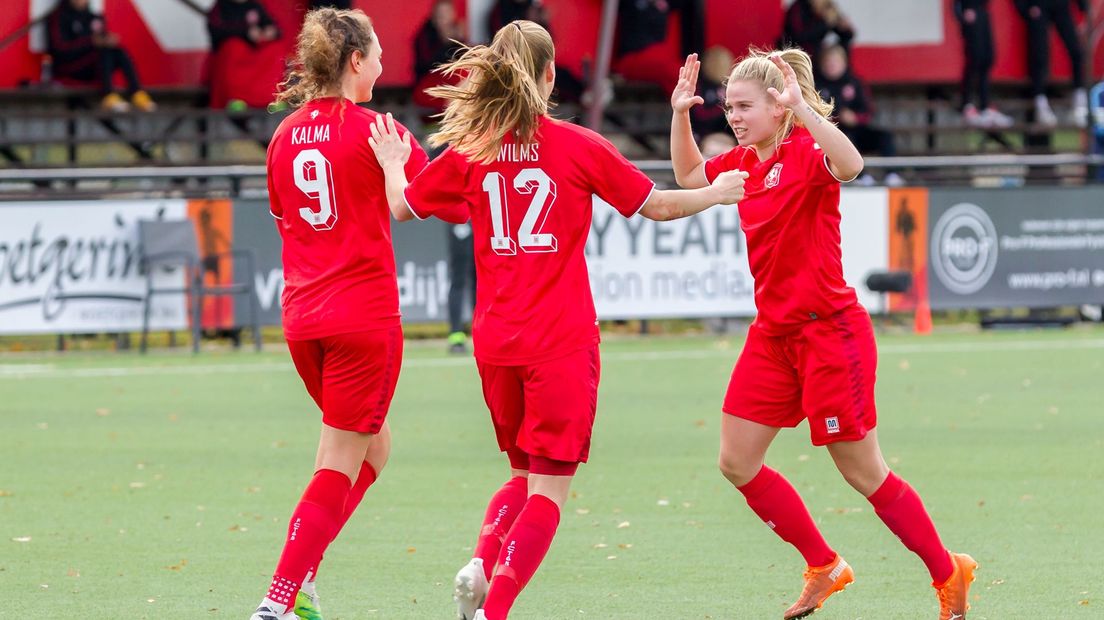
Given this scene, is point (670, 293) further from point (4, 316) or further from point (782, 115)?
point (782, 115)

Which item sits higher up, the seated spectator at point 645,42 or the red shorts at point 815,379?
the seated spectator at point 645,42

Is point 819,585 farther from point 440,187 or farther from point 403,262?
point 403,262

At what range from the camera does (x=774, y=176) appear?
5.95 m

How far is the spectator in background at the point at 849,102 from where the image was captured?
20297 millimetres

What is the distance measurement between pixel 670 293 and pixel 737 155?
11.4 m

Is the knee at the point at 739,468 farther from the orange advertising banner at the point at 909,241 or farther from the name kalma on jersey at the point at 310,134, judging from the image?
the orange advertising banner at the point at 909,241

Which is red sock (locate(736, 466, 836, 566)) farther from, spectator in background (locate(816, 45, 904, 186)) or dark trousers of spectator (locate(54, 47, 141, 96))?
A: dark trousers of spectator (locate(54, 47, 141, 96))

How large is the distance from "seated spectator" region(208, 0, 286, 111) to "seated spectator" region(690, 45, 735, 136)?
485cm

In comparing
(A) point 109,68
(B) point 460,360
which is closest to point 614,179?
(B) point 460,360

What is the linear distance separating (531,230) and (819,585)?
1.68 meters

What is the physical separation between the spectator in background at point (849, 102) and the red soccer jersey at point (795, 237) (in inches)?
563

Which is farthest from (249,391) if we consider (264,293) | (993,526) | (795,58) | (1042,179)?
(1042,179)

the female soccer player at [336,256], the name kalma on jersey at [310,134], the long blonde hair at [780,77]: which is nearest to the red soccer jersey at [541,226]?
the female soccer player at [336,256]

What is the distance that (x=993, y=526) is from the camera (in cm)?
778
